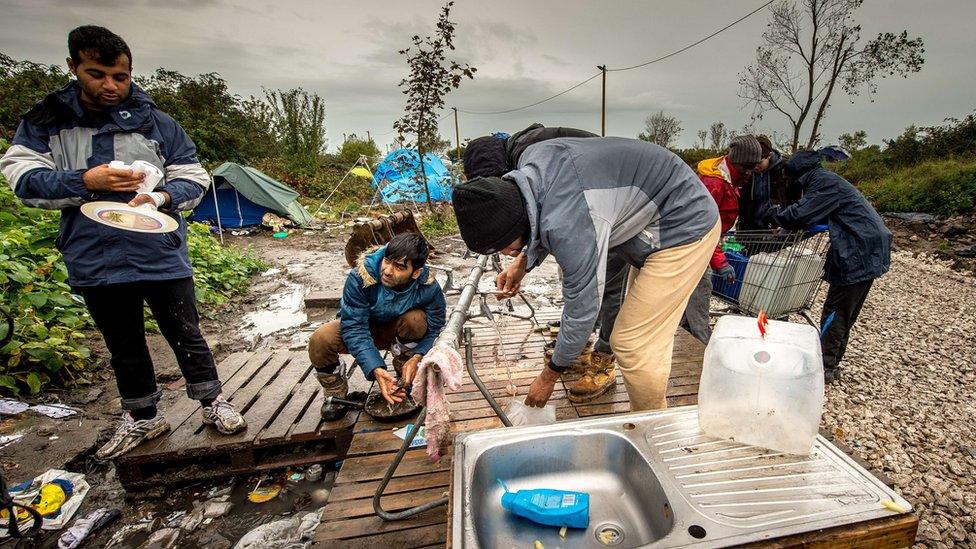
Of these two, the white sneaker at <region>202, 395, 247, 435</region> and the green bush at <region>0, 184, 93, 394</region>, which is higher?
the green bush at <region>0, 184, 93, 394</region>

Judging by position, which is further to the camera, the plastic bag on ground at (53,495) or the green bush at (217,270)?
the green bush at (217,270)

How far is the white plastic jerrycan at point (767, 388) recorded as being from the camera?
1279 mm

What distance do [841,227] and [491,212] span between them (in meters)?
3.14

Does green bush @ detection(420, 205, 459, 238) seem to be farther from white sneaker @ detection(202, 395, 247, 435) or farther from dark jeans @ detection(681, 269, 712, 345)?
white sneaker @ detection(202, 395, 247, 435)

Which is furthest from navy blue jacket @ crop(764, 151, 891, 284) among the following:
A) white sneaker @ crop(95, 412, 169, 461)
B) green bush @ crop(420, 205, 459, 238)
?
green bush @ crop(420, 205, 459, 238)

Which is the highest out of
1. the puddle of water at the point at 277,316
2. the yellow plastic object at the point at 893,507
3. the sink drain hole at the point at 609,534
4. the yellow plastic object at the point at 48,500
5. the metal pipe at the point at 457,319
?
the metal pipe at the point at 457,319

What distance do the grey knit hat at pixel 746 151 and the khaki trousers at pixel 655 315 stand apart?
1584 mm

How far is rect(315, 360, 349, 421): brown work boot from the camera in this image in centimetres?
268

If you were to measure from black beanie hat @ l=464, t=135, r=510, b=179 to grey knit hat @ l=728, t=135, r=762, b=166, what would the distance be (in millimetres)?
1908

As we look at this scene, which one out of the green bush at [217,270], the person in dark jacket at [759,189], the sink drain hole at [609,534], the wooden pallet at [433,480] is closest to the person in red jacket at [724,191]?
the person in dark jacket at [759,189]

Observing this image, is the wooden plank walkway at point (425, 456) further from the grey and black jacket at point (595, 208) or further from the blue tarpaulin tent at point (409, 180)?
the blue tarpaulin tent at point (409, 180)

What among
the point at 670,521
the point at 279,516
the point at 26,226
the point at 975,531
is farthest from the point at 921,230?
the point at 26,226

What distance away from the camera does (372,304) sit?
8.43 feet

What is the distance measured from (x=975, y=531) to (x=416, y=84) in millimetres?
10066
